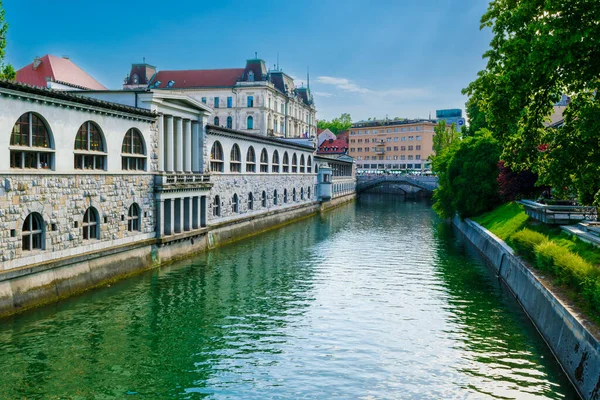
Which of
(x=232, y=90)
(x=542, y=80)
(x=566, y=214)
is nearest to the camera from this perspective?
(x=542, y=80)

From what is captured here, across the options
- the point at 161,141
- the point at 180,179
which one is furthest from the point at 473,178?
the point at 161,141

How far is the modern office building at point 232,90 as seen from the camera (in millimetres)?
106438

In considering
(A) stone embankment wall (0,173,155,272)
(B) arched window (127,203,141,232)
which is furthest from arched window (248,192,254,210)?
(B) arched window (127,203,141,232)

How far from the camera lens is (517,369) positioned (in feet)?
63.3

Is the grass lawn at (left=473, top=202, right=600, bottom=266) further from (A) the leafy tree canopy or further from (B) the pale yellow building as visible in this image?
(B) the pale yellow building

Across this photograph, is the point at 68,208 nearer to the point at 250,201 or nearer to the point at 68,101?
the point at 68,101

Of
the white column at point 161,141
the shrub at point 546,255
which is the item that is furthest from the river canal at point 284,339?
the white column at point 161,141

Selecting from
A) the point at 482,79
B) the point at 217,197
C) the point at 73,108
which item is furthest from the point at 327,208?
the point at 482,79

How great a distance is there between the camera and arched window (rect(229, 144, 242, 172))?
168ft

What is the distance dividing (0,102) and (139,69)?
9085 cm

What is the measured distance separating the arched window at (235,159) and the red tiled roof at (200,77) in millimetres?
58111

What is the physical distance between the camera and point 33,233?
85.9 feet

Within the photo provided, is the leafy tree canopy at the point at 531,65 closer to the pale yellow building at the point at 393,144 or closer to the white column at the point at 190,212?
the white column at the point at 190,212

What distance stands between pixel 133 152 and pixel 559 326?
80.8 feet
